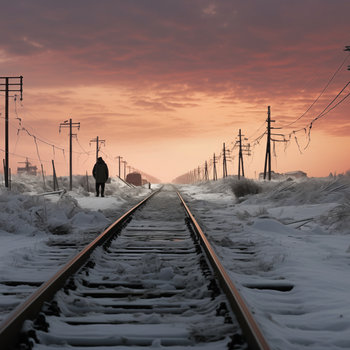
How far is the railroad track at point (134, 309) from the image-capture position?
10.5ft

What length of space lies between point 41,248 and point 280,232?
547 cm

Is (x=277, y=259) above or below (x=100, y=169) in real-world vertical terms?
below

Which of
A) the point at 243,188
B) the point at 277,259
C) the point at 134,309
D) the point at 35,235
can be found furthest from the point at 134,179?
the point at 134,309

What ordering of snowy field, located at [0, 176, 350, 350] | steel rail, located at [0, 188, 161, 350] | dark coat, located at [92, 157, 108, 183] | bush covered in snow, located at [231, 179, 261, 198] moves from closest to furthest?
steel rail, located at [0, 188, 161, 350]
snowy field, located at [0, 176, 350, 350]
dark coat, located at [92, 157, 108, 183]
bush covered in snow, located at [231, 179, 261, 198]

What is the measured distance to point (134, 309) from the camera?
404cm

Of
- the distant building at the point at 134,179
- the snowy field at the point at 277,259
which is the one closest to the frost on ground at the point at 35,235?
the snowy field at the point at 277,259

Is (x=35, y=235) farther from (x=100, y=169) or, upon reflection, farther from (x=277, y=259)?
(x=100, y=169)

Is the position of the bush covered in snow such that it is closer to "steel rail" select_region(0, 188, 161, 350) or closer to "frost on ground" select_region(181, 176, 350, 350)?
"frost on ground" select_region(181, 176, 350, 350)

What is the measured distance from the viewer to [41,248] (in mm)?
7680

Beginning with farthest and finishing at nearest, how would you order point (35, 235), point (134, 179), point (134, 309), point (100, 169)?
point (134, 179)
point (100, 169)
point (35, 235)
point (134, 309)

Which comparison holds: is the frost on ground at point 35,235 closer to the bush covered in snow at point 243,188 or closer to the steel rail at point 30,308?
the steel rail at point 30,308

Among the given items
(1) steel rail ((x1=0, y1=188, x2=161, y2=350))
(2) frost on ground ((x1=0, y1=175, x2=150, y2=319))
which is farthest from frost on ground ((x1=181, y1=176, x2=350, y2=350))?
(2) frost on ground ((x1=0, y1=175, x2=150, y2=319))

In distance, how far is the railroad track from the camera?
10.5ft

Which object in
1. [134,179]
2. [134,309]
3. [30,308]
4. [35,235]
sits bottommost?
[134,309]
